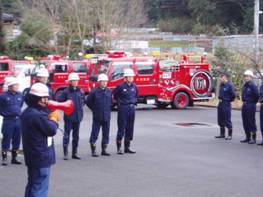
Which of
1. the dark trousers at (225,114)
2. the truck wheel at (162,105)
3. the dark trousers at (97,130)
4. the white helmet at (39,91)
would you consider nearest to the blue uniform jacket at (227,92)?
the dark trousers at (225,114)

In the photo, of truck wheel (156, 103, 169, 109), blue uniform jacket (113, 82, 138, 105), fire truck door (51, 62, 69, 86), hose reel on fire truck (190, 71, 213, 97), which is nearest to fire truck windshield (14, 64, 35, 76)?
fire truck door (51, 62, 69, 86)

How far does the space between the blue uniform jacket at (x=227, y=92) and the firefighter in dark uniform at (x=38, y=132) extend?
914 cm

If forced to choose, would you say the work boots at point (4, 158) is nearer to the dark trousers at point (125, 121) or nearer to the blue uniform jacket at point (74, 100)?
the blue uniform jacket at point (74, 100)

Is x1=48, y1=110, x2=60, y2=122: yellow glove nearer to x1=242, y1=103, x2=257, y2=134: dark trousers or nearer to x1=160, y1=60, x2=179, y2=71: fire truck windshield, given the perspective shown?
x1=242, y1=103, x2=257, y2=134: dark trousers

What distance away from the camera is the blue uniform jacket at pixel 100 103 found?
13.3 m

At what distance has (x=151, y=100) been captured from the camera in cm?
2519

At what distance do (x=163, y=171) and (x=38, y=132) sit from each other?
4370mm

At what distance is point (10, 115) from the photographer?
476 inches

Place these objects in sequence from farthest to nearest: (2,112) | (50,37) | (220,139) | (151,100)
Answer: (50,37) < (151,100) < (220,139) < (2,112)

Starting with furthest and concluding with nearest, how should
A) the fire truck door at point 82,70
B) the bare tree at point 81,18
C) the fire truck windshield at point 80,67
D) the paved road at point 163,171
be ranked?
1. the bare tree at point 81,18
2. the fire truck windshield at point 80,67
3. the fire truck door at point 82,70
4. the paved road at point 163,171

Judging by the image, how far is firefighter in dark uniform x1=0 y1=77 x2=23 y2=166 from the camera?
39.7ft

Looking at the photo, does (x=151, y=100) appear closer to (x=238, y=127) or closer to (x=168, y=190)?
(x=238, y=127)

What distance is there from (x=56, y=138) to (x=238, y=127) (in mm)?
6017

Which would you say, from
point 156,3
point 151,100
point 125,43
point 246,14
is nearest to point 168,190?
point 151,100
